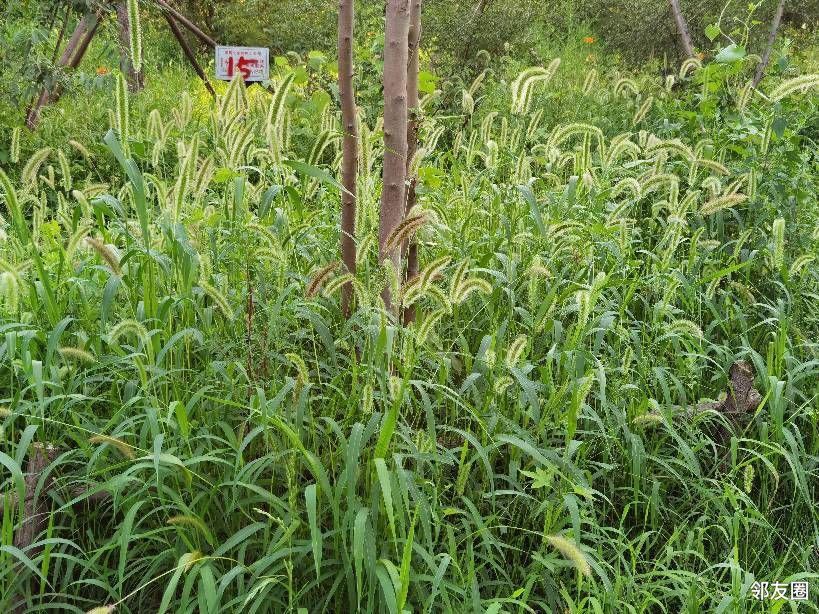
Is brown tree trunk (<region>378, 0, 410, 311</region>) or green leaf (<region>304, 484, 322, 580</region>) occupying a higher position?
brown tree trunk (<region>378, 0, 410, 311</region>)

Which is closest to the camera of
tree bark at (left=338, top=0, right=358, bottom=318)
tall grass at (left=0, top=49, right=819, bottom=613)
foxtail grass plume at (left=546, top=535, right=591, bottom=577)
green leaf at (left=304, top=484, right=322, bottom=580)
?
foxtail grass plume at (left=546, top=535, right=591, bottom=577)

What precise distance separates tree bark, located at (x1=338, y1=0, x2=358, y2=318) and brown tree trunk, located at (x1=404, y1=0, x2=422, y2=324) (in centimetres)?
17

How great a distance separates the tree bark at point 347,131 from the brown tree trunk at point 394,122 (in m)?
0.11

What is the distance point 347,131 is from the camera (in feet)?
8.41

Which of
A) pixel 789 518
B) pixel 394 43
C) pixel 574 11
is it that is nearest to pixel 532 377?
pixel 789 518

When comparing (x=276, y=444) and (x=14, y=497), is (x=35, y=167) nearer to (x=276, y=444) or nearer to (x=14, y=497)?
(x=14, y=497)

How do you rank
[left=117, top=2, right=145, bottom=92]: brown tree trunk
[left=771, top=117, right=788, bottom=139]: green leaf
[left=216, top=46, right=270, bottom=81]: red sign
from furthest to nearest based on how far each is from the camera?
[left=117, top=2, right=145, bottom=92]: brown tree trunk, [left=216, top=46, right=270, bottom=81]: red sign, [left=771, top=117, right=788, bottom=139]: green leaf

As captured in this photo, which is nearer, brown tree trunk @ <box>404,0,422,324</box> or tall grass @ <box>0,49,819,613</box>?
tall grass @ <box>0,49,819,613</box>

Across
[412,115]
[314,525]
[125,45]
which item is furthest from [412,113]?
[125,45]

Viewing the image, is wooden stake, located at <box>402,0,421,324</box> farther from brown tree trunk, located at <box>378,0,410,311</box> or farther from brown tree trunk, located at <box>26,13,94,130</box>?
brown tree trunk, located at <box>26,13,94,130</box>

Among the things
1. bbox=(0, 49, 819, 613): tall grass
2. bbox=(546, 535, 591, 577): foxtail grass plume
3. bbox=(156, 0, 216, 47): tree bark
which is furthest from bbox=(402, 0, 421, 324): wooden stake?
bbox=(156, 0, 216, 47): tree bark

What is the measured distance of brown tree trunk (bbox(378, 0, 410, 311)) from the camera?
2402 millimetres

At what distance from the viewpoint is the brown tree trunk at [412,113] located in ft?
8.44

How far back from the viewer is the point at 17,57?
533 cm
